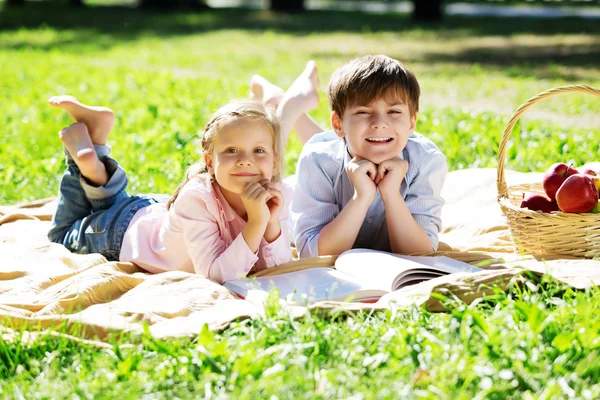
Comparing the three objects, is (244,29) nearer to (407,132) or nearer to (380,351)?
(407,132)

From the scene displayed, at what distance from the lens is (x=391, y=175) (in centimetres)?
389

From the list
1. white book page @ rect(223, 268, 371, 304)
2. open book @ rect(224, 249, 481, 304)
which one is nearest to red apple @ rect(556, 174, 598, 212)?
open book @ rect(224, 249, 481, 304)

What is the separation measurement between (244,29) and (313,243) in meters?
16.8

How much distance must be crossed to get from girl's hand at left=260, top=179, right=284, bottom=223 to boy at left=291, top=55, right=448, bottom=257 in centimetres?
30

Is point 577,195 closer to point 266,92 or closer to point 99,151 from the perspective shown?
point 266,92

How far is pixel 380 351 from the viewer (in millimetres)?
2785

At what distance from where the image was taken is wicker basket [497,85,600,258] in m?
3.79

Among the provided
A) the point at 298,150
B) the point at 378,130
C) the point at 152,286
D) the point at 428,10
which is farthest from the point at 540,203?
the point at 428,10

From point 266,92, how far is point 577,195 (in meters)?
2.36

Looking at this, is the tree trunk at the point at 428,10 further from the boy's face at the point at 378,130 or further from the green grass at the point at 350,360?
the green grass at the point at 350,360

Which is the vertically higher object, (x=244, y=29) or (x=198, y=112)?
(x=244, y=29)

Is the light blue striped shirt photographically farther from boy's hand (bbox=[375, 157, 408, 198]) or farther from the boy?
boy's hand (bbox=[375, 157, 408, 198])

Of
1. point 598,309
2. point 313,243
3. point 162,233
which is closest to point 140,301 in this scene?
point 162,233

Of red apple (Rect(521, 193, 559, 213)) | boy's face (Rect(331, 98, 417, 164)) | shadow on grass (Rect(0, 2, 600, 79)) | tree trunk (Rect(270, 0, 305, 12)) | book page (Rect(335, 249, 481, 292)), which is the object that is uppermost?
tree trunk (Rect(270, 0, 305, 12))
